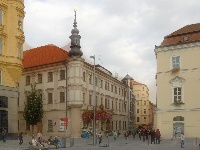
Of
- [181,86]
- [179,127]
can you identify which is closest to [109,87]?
[181,86]

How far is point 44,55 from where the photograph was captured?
56281mm

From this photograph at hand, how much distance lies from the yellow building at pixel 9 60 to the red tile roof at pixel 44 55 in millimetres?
12563

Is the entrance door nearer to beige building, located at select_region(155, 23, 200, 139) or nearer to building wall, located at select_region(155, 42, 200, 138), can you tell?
beige building, located at select_region(155, 23, 200, 139)

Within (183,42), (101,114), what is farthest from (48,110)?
(183,42)

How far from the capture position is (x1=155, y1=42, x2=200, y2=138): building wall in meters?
41.9

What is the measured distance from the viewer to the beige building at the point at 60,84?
162 ft

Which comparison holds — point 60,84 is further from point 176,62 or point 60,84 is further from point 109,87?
point 176,62

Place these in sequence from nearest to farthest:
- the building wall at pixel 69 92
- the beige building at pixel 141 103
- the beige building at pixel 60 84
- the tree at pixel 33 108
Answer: the tree at pixel 33 108 → the building wall at pixel 69 92 → the beige building at pixel 60 84 → the beige building at pixel 141 103

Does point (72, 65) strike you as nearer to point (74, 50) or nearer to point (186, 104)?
point (74, 50)

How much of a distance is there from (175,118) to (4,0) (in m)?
25.4

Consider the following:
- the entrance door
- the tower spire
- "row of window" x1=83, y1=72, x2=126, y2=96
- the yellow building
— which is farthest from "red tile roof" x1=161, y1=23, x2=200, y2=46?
the yellow building

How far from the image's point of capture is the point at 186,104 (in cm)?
4219

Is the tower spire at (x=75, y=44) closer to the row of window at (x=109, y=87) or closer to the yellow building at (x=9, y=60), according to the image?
the row of window at (x=109, y=87)

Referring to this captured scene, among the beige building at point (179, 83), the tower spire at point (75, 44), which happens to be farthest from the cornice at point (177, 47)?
the tower spire at point (75, 44)
